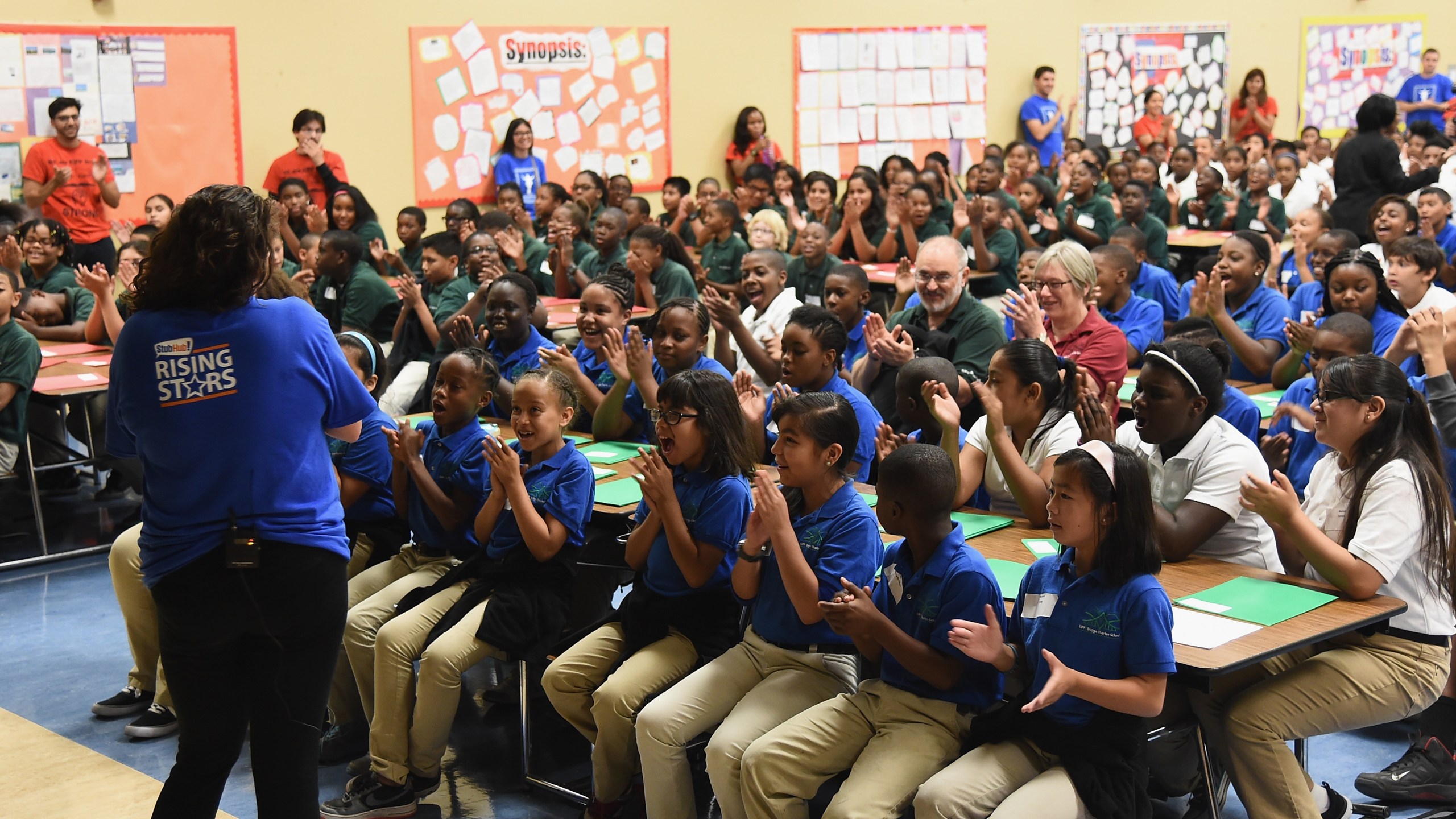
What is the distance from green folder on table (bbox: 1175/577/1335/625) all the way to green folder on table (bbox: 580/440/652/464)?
1782 mm

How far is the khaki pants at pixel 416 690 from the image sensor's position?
124 inches

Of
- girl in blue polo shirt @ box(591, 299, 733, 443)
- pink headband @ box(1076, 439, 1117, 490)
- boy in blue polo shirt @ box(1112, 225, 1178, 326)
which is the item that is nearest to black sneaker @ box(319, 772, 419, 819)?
girl in blue polo shirt @ box(591, 299, 733, 443)

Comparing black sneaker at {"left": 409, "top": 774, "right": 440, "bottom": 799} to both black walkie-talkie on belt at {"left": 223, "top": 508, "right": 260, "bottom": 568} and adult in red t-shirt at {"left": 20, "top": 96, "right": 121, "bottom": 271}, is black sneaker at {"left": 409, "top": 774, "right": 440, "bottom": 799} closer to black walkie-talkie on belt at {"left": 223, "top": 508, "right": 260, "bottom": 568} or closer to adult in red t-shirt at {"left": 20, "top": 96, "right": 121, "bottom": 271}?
black walkie-talkie on belt at {"left": 223, "top": 508, "right": 260, "bottom": 568}

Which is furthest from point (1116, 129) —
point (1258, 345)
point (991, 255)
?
point (1258, 345)

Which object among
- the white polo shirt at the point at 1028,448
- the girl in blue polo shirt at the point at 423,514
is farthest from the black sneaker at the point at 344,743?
the white polo shirt at the point at 1028,448

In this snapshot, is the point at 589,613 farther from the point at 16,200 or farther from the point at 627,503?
the point at 16,200

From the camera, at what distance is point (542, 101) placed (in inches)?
408

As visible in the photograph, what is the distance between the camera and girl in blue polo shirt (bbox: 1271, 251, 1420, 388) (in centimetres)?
457

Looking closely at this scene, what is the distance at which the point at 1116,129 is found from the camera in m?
13.8

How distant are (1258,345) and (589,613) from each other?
109 inches

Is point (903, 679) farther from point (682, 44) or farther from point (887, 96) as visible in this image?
point (887, 96)

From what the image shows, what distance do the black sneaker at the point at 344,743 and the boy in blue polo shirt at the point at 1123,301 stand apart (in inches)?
129

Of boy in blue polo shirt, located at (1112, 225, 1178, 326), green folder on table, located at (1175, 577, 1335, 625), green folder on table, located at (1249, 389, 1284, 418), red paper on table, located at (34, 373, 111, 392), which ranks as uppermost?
boy in blue polo shirt, located at (1112, 225, 1178, 326)

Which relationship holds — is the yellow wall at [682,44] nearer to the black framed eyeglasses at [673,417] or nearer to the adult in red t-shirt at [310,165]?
the adult in red t-shirt at [310,165]
